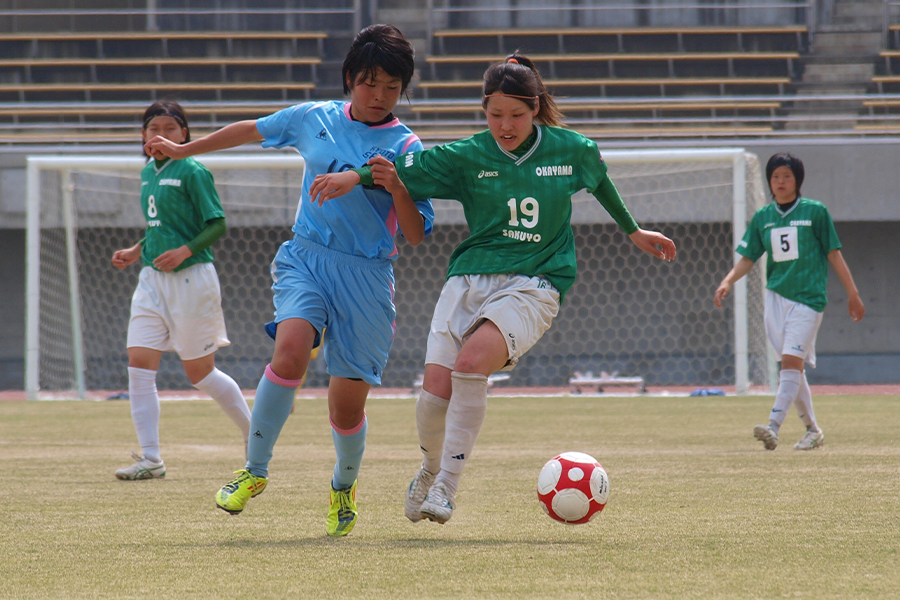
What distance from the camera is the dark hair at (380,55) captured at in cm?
334

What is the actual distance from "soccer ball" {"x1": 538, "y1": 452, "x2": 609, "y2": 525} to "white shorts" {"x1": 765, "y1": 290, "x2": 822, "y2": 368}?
3274 mm

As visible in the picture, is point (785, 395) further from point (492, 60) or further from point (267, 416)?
point (492, 60)

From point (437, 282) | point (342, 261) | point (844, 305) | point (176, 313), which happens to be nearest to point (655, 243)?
point (342, 261)

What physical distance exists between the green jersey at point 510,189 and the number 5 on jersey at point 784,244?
128 inches

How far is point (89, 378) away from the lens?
51.1 feet

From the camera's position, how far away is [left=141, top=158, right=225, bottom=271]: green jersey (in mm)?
4977

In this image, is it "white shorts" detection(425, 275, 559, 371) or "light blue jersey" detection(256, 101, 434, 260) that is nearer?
"white shorts" detection(425, 275, 559, 371)

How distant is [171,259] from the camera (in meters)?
4.70

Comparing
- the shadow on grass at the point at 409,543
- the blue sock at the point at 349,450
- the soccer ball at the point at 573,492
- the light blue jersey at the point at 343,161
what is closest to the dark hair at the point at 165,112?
the light blue jersey at the point at 343,161

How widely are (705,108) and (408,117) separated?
535cm

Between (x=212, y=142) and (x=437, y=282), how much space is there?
1287 cm

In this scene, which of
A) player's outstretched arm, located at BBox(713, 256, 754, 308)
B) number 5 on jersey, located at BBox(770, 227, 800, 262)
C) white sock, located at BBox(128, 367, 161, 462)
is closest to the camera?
white sock, located at BBox(128, 367, 161, 462)

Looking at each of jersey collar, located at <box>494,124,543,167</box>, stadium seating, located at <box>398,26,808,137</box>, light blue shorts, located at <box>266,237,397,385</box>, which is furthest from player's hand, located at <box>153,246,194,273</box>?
stadium seating, located at <box>398,26,808,137</box>

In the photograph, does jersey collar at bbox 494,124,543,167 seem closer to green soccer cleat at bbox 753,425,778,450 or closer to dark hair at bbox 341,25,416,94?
dark hair at bbox 341,25,416,94
